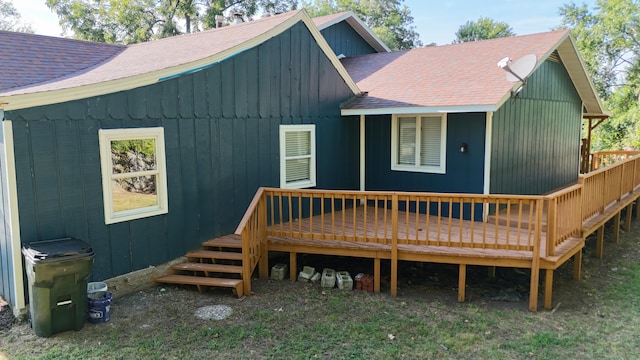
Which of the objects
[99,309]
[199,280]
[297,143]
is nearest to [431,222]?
[297,143]

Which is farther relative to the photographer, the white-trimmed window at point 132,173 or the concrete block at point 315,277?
the concrete block at point 315,277

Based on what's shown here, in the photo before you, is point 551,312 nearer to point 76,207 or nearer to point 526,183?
point 526,183

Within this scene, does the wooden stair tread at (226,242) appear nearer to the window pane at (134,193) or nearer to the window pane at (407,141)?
the window pane at (134,193)

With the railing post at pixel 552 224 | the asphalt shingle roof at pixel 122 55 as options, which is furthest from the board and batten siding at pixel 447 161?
the asphalt shingle roof at pixel 122 55

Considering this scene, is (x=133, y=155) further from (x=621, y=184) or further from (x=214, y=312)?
(x=621, y=184)

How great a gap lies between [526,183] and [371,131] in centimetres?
351

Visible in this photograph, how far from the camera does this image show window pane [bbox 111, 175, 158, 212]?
20.5 ft

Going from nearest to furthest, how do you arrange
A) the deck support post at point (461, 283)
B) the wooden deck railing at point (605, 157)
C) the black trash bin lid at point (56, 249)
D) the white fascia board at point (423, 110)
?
the black trash bin lid at point (56, 249)
the deck support post at point (461, 283)
the white fascia board at point (423, 110)
the wooden deck railing at point (605, 157)

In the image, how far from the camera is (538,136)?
1041 cm

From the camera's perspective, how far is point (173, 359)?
4754 millimetres

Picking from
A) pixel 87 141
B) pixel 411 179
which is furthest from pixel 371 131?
pixel 87 141

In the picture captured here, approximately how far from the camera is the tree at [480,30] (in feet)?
144

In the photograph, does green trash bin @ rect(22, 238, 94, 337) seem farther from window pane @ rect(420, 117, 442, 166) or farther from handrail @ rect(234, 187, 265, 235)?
window pane @ rect(420, 117, 442, 166)

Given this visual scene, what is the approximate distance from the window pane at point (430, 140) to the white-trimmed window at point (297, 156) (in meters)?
2.13
